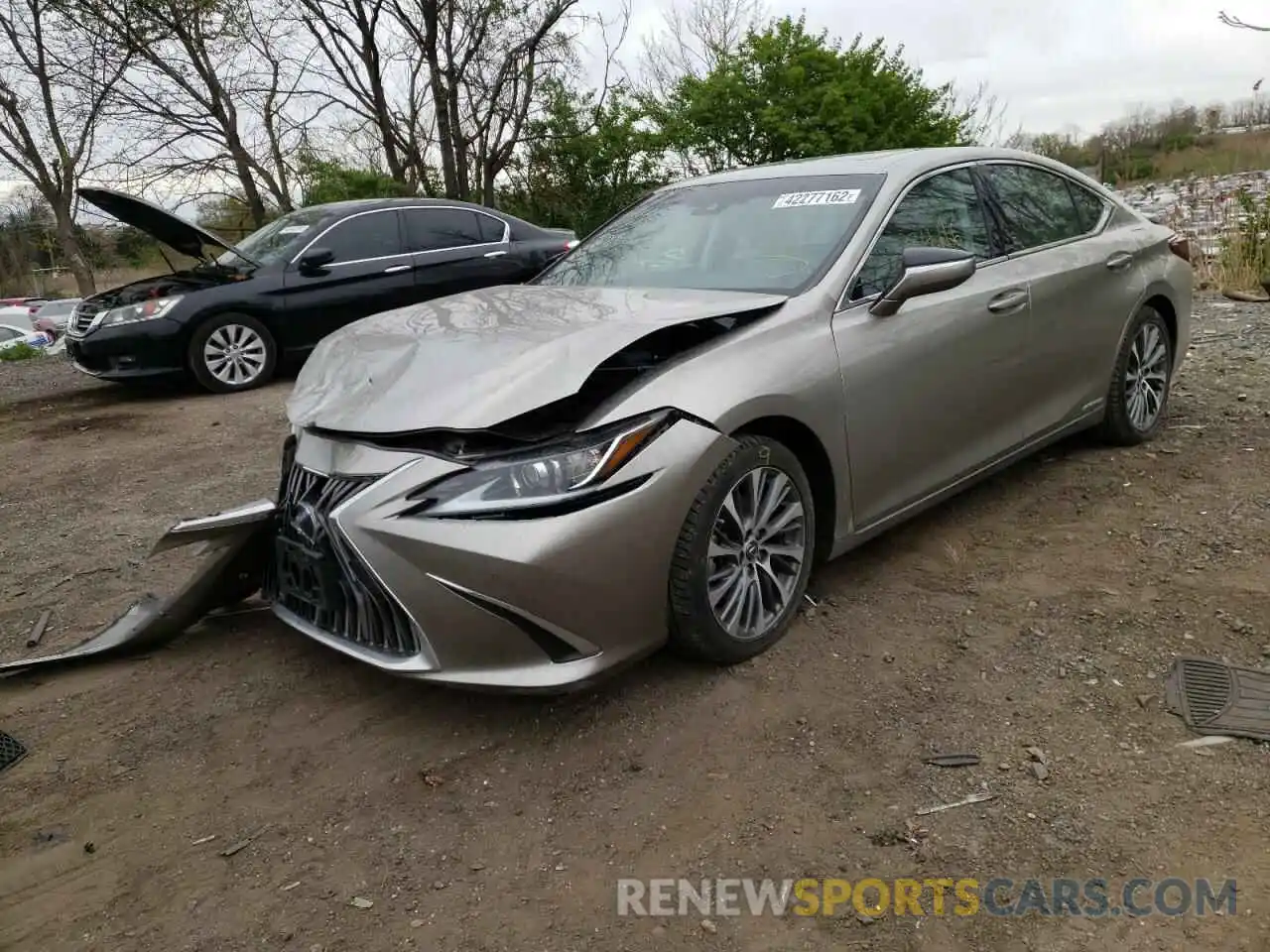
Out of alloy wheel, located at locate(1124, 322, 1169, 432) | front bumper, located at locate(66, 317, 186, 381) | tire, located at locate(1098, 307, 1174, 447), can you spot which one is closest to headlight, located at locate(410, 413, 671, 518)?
tire, located at locate(1098, 307, 1174, 447)

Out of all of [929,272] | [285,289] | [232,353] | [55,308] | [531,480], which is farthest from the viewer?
[55,308]

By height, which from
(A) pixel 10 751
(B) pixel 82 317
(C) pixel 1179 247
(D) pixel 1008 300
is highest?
(B) pixel 82 317

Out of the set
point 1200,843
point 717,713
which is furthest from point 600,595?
point 1200,843

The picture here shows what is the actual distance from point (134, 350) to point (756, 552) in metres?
6.55

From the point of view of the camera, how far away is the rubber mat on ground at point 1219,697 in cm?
258

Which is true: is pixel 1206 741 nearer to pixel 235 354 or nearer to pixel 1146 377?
pixel 1146 377

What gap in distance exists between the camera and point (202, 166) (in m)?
17.5

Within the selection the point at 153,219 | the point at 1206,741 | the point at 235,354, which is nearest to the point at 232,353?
the point at 235,354

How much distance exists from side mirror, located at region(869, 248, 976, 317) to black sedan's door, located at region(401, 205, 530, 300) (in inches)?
231

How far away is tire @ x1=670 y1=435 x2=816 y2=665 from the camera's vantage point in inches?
107

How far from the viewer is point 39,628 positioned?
3633mm

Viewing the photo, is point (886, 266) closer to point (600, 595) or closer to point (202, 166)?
point (600, 595)

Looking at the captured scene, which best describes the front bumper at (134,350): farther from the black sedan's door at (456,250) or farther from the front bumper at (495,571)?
the front bumper at (495,571)

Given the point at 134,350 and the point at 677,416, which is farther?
the point at 134,350
